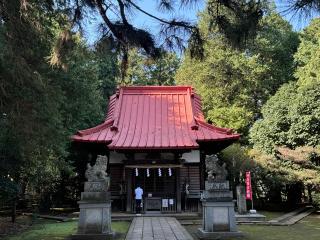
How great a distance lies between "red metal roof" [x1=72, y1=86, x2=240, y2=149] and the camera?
1867cm

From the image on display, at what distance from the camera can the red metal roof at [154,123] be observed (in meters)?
18.7

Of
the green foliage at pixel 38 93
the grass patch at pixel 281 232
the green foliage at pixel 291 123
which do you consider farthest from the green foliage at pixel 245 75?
the grass patch at pixel 281 232

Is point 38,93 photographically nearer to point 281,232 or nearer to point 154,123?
point 281,232

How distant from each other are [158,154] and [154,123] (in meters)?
2.10

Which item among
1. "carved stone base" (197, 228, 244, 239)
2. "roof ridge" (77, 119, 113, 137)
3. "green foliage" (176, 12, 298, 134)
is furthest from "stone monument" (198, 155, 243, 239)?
"green foliage" (176, 12, 298, 134)

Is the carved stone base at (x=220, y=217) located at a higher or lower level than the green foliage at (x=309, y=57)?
lower

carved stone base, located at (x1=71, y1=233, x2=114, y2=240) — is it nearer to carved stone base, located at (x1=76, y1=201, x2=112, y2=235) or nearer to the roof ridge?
carved stone base, located at (x1=76, y1=201, x2=112, y2=235)

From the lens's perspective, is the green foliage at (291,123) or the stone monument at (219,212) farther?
the green foliage at (291,123)

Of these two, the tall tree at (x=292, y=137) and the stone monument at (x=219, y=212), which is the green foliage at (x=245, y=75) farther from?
the stone monument at (x=219, y=212)

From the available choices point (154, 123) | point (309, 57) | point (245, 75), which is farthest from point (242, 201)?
point (245, 75)

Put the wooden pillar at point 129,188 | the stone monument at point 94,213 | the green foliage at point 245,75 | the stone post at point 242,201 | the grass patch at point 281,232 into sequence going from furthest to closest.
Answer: the green foliage at point 245,75 → the wooden pillar at point 129,188 → the stone post at point 242,201 → the grass patch at point 281,232 → the stone monument at point 94,213

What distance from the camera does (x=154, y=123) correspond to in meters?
20.8

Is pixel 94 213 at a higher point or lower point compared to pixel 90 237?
higher

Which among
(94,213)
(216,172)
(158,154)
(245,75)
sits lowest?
(94,213)
